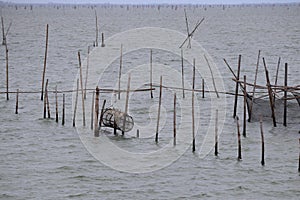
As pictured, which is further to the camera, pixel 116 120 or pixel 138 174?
pixel 116 120

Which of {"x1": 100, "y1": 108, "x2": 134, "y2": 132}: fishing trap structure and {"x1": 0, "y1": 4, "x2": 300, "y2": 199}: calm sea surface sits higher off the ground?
{"x1": 100, "y1": 108, "x2": 134, "y2": 132}: fishing trap structure

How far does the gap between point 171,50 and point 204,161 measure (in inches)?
796

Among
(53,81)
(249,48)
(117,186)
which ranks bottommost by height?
(117,186)

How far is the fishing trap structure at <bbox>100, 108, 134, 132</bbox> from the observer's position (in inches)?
464

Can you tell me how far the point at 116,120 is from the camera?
38.8ft

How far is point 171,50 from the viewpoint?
99.7 feet

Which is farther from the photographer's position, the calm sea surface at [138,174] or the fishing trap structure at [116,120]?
the fishing trap structure at [116,120]

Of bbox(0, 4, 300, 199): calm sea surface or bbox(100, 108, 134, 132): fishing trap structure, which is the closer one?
bbox(0, 4, 300, 199): calm sea surface

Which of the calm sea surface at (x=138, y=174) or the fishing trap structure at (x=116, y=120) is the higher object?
the fishing trap structure at (x=116, y=120)

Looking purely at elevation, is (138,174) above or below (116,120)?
below

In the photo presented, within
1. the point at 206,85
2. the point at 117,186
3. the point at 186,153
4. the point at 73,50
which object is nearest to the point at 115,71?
the point at 206,85

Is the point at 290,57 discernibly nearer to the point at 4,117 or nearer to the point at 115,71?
the point at 115,71

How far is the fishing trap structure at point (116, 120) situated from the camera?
11.8m

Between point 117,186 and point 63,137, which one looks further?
point 63,137
